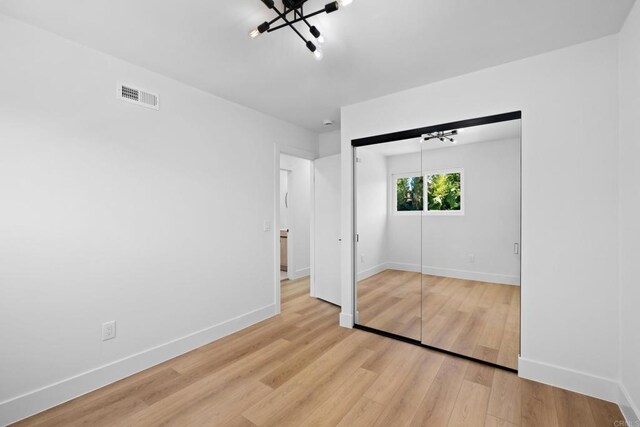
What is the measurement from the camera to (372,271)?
10.5 ft

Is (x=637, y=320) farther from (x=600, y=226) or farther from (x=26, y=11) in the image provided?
(x=26, y=11)

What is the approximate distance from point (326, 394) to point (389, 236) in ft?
5.43

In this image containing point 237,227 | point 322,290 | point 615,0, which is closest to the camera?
point 615,0

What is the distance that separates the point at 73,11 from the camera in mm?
1709

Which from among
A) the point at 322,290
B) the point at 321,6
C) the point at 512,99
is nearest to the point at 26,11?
the point at 321,6

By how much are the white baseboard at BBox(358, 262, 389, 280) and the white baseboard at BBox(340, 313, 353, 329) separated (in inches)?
17.8

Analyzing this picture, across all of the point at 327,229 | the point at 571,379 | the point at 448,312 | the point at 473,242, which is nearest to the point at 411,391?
the point at 448,312

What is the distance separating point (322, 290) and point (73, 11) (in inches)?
147

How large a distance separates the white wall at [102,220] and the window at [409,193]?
1.78m

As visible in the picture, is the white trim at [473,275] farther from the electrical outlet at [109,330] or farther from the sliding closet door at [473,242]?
the electrical outlet at [109,330]

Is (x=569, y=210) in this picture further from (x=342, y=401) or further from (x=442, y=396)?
(x=342, y=401)

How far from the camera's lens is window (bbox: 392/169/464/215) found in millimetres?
2674

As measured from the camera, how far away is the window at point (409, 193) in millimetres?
2846

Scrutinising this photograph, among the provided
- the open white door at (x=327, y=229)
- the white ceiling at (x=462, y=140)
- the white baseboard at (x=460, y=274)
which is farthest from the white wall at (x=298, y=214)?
the white baseboard at (x=460, y=274)
